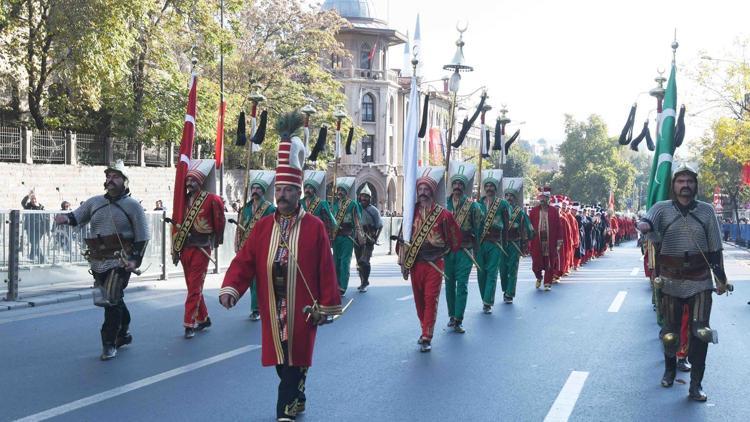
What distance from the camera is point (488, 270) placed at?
45.3ft

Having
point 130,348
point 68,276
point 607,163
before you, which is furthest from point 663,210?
point 607,163

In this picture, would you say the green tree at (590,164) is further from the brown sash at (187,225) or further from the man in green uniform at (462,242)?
the brown sash at (187,225)

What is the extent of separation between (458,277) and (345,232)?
480cm

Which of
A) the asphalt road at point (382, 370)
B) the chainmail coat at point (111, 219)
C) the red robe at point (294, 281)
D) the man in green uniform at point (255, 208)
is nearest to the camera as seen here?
the red robe at point (294, 281)

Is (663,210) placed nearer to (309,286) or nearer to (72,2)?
(309,286)

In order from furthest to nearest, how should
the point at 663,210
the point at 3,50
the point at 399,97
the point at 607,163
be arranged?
1. the point at 607,163
2. the point at 399,97
3. the point at 3,50
4. the point at 663,210

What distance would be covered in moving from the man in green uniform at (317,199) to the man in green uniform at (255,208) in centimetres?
171

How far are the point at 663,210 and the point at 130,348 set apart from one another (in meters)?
5.53

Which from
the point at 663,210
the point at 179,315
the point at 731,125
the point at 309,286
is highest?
the point at 731,125

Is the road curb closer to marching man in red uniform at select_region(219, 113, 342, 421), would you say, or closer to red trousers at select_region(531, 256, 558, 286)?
red trousers at select_region(531, 256, 558, 286)

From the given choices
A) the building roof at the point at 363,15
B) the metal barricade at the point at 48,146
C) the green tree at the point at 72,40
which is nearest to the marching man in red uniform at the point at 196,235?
the green tree at the point at 72,40

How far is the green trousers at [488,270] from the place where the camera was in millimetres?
13641

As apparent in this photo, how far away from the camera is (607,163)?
105688 mm

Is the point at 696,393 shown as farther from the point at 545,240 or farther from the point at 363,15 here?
the point at 363,15
